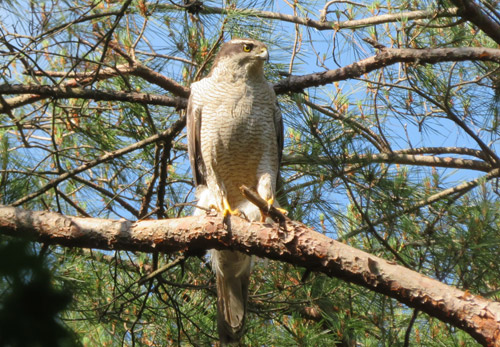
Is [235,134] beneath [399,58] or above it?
beneath

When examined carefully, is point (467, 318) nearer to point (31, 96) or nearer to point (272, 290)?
point (272, 290)

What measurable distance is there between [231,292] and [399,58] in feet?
6.32

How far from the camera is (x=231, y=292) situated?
13.2 feet

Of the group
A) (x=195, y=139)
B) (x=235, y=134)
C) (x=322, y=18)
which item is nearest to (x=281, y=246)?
(x=235, y=134)

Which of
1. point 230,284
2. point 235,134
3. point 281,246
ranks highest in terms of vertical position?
point 235,134

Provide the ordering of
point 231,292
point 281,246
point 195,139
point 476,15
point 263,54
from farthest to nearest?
point 195,139
point 263,54
point 231,292
point 476,15
point 281,246

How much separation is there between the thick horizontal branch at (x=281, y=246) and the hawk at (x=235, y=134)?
1049 millimetres

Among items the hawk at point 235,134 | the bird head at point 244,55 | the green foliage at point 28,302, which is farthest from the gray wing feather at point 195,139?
the green foliage at point 28,302

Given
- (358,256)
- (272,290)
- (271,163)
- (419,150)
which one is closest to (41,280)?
(358,256)

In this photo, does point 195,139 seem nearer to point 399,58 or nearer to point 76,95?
point 76,95

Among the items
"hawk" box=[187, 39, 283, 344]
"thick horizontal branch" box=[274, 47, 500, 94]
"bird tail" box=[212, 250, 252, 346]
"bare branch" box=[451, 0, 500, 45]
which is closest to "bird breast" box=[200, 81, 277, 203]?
"hawk" box=[187, 39, 283, 344]

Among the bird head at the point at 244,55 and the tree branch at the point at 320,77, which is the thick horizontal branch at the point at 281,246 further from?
the bird head at the point at 244,55

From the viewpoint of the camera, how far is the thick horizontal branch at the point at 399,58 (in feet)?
11.5

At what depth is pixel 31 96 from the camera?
428 centimetres
